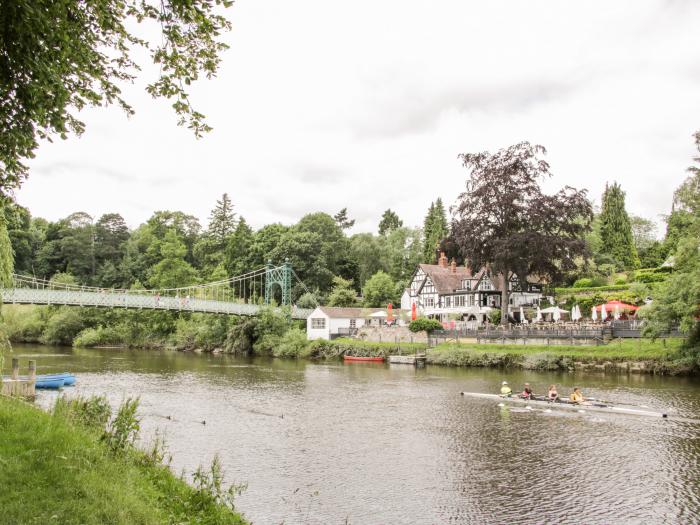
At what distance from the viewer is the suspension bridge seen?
41312 mm

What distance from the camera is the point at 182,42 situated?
26.8 feet

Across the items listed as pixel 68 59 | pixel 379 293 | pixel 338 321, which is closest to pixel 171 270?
pixel 379 293

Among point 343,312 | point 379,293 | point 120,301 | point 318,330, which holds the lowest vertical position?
point 318,330

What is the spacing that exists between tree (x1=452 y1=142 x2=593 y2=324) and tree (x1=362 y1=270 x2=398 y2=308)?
78.5 ft

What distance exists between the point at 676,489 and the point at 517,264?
28.4m

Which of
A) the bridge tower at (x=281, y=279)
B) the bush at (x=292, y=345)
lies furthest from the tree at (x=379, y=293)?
the bush at (x=292, y=345)

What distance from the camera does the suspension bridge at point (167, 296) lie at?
41.3m

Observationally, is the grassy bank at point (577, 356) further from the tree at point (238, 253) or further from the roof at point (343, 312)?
the tree at point (238, 253)

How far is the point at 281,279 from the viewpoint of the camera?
222 feet

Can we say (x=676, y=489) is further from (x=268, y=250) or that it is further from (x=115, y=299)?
(x=268, y=250)

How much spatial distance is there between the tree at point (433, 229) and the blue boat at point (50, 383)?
54.6 metres

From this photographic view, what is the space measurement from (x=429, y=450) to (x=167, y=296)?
160 ft

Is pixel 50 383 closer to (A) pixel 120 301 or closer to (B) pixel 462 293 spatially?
(A) pixel 120 301

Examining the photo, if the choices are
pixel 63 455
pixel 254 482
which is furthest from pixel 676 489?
pixel 63 455
